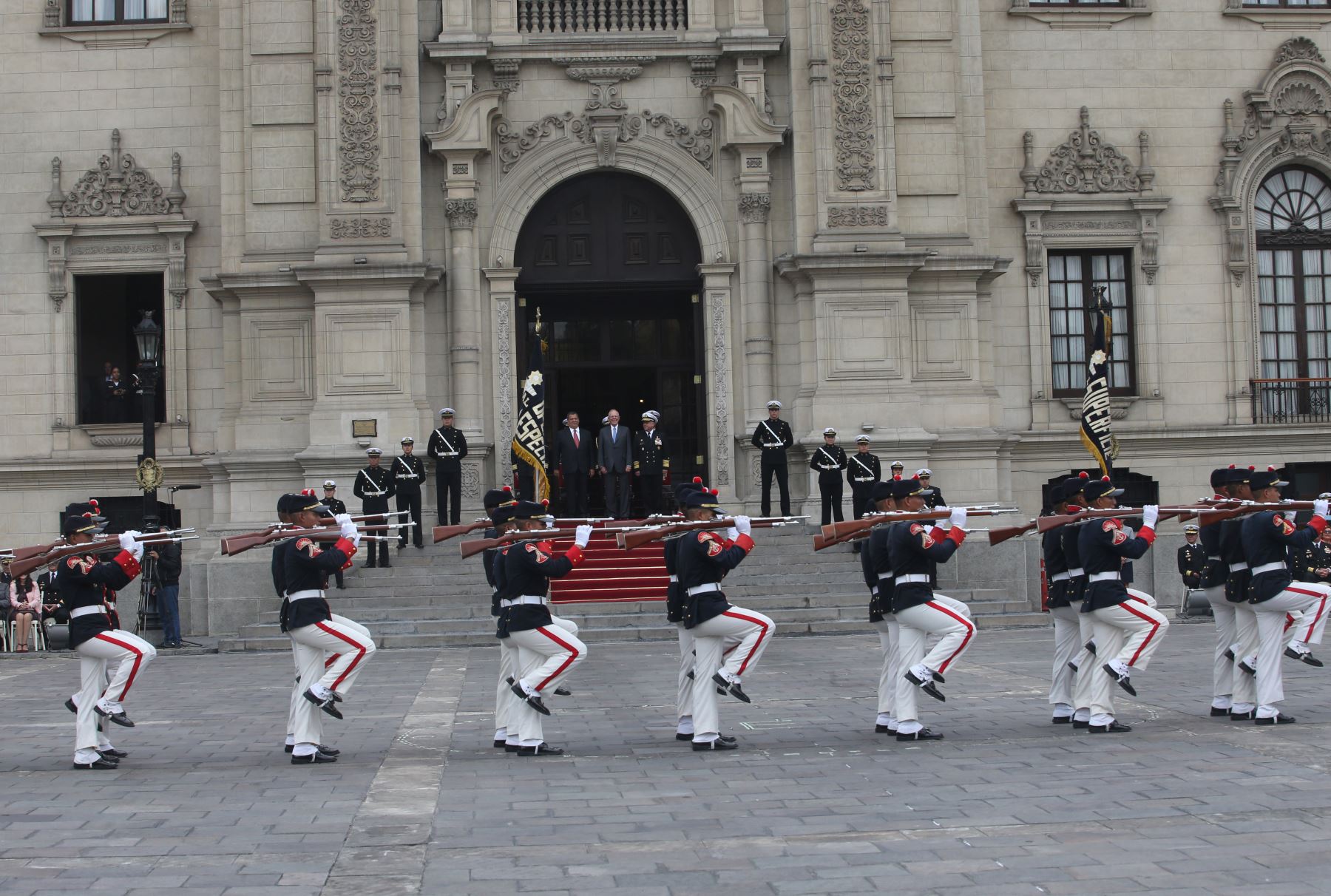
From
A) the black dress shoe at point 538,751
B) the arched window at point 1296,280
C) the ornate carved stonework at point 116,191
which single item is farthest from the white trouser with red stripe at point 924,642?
the ornate carved stonework at point 116,191

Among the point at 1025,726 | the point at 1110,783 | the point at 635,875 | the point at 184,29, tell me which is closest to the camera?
the point at 635,875

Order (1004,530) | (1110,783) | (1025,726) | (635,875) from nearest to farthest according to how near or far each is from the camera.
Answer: (635,875) < (1110,783) < (1025,726) < (1004,530)

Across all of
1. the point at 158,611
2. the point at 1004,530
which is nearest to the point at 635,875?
the point at 1004,530

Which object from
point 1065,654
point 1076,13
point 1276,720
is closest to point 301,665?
point 1065,654

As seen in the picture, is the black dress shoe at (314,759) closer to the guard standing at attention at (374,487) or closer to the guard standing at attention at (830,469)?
the guard standing at attention at (374,487)

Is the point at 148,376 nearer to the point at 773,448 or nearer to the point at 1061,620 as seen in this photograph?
the point at 773,448

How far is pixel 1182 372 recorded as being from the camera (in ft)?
92.2

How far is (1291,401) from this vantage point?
92.9 ft

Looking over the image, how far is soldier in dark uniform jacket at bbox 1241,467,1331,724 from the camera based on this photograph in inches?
502

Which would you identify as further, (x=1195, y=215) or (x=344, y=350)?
(x=1195, y=215)

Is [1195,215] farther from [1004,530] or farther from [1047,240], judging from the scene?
[1004,530]

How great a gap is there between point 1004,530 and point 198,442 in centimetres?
1733

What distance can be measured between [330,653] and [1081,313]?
63.6ft

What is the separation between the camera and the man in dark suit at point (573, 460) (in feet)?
82.2
